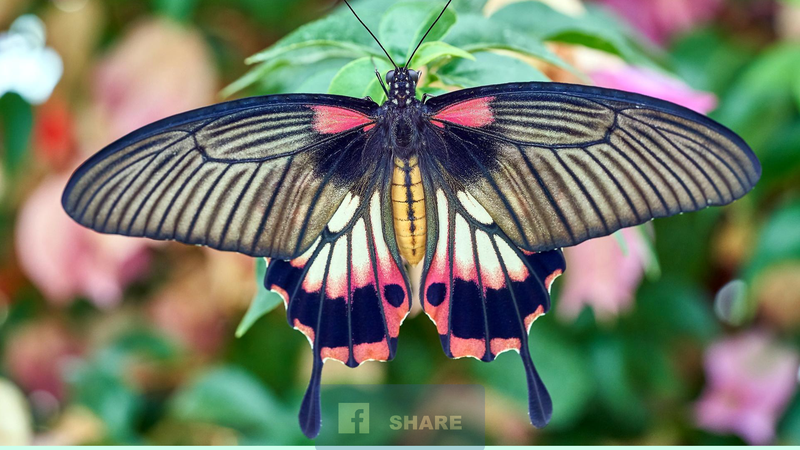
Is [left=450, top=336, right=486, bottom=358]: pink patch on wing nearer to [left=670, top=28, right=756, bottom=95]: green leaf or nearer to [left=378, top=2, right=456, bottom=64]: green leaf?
[left=378, top=2, right=456, bottom=64]: green leaf

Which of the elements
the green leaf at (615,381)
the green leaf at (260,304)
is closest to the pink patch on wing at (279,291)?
the green leaf at (260,304)

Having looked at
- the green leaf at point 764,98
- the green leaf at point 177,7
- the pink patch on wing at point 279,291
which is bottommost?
the pink patch on wing at point 279,291

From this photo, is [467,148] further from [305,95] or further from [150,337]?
[150,337]

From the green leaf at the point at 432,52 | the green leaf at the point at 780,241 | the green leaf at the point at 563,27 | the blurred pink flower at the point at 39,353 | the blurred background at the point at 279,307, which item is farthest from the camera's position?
the blurred pink flower at the point at 39,353

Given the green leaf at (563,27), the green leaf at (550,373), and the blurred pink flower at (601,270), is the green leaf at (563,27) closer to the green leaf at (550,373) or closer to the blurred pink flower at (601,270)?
the blurred pink flower at (601,270)

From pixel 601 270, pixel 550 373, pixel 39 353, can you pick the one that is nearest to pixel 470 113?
pixel 601 270

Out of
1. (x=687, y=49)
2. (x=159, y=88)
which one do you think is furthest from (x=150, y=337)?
(x=687, y=49)
